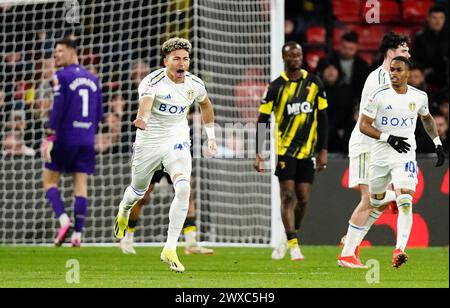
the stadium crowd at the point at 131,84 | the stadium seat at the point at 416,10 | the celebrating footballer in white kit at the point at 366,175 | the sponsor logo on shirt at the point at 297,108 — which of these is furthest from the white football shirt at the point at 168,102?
the stadium seat at the point at 416,10

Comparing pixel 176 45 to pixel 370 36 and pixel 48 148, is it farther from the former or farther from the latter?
pixel 370 36

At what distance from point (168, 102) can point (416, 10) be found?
8469 millimetres

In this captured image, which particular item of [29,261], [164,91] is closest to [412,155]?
[164,91]

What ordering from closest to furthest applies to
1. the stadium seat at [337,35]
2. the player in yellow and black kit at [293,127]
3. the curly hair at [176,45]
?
the curly hair at [176,45] < the player in yellow and black kit at [293,127] < the stadium seat at [337,35]

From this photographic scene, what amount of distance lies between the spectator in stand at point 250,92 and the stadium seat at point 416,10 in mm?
3477

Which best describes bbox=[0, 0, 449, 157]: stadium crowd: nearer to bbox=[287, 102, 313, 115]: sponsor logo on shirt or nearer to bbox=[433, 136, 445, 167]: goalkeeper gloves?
bbox=[287, 102, 313, 115]: sponsor logo on shirt

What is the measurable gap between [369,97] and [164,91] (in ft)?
5.76

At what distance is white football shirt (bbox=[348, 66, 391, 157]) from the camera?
1103 cm

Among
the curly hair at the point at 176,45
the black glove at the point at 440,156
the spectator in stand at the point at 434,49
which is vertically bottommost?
the black glove at the point at 440,156

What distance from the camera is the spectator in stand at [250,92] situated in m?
15.5

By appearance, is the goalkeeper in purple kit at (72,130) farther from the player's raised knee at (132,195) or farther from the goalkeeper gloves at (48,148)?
the player's raised knee at (132,195)

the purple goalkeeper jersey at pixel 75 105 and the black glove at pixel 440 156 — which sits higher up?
the purple goalkeeper jersey at pixel 75 105

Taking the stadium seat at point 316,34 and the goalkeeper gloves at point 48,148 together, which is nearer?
the goalkeeper gloves at point 48,148

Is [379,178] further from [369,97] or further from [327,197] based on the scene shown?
[327,197]
